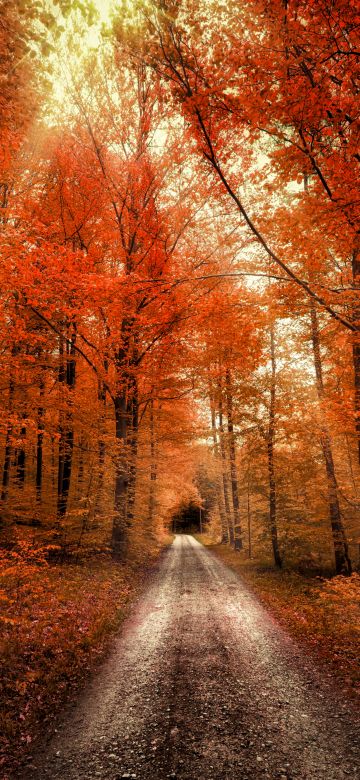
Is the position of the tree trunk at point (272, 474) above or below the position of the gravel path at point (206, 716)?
above

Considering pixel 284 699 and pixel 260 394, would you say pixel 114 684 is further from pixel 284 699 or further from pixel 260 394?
pixel 260 394

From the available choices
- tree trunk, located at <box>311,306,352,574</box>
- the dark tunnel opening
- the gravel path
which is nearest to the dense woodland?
tree trunk, located at <box>311,306,352,574</box>

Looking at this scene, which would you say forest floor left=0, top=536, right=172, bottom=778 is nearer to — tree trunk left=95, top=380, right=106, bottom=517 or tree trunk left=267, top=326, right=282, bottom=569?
tree trunk left=95, top=380, right=106, bottom=517

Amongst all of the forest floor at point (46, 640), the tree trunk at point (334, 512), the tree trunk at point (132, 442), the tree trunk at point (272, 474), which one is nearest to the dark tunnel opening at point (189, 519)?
the tree trunk at point (132, 442)

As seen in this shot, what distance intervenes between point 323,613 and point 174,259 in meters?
10.7

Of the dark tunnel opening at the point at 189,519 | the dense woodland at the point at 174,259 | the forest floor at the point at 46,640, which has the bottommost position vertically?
the dark tunnel opening at the point at 189,519

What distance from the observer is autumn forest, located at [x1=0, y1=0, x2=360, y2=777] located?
4.66m

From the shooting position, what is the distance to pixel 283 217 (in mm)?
6012

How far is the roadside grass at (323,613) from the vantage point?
5977 mm

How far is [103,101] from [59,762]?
14229 millimetres

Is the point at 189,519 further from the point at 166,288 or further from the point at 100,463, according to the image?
the point at 166,288

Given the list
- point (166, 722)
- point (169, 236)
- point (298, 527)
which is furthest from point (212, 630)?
point (169, 236)

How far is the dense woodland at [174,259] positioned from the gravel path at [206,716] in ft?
9.30

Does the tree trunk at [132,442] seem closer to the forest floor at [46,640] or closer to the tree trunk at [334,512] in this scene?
the forest floor at [46,640]
